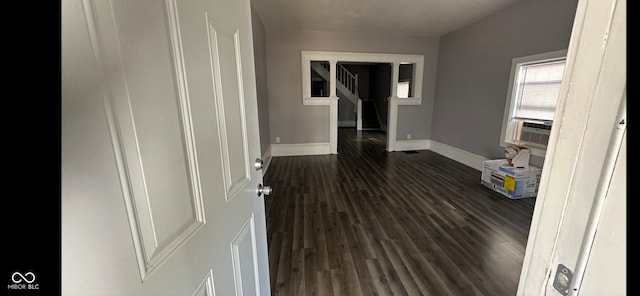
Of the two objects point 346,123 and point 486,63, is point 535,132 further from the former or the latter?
point 346,123

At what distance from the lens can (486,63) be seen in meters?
3.89

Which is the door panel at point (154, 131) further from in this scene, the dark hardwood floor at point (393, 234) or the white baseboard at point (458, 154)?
the white baseboard at point (458, 154)

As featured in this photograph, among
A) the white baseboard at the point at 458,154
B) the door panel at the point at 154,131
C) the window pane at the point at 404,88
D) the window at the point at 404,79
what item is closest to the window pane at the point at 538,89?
the white baseboard at the point at 458,154

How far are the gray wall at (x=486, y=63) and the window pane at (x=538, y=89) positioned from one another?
0.21 meters

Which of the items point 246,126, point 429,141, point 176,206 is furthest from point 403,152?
point 176,206

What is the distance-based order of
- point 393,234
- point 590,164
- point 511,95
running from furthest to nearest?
point 511,95, point 393,234, point 590,164

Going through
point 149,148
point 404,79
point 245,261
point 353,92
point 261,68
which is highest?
point 404,79

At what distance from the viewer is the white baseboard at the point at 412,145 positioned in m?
5.52

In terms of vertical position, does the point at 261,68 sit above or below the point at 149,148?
above

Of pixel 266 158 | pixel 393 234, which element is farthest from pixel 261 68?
pixel 393 234

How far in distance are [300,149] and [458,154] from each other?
3171 mm
